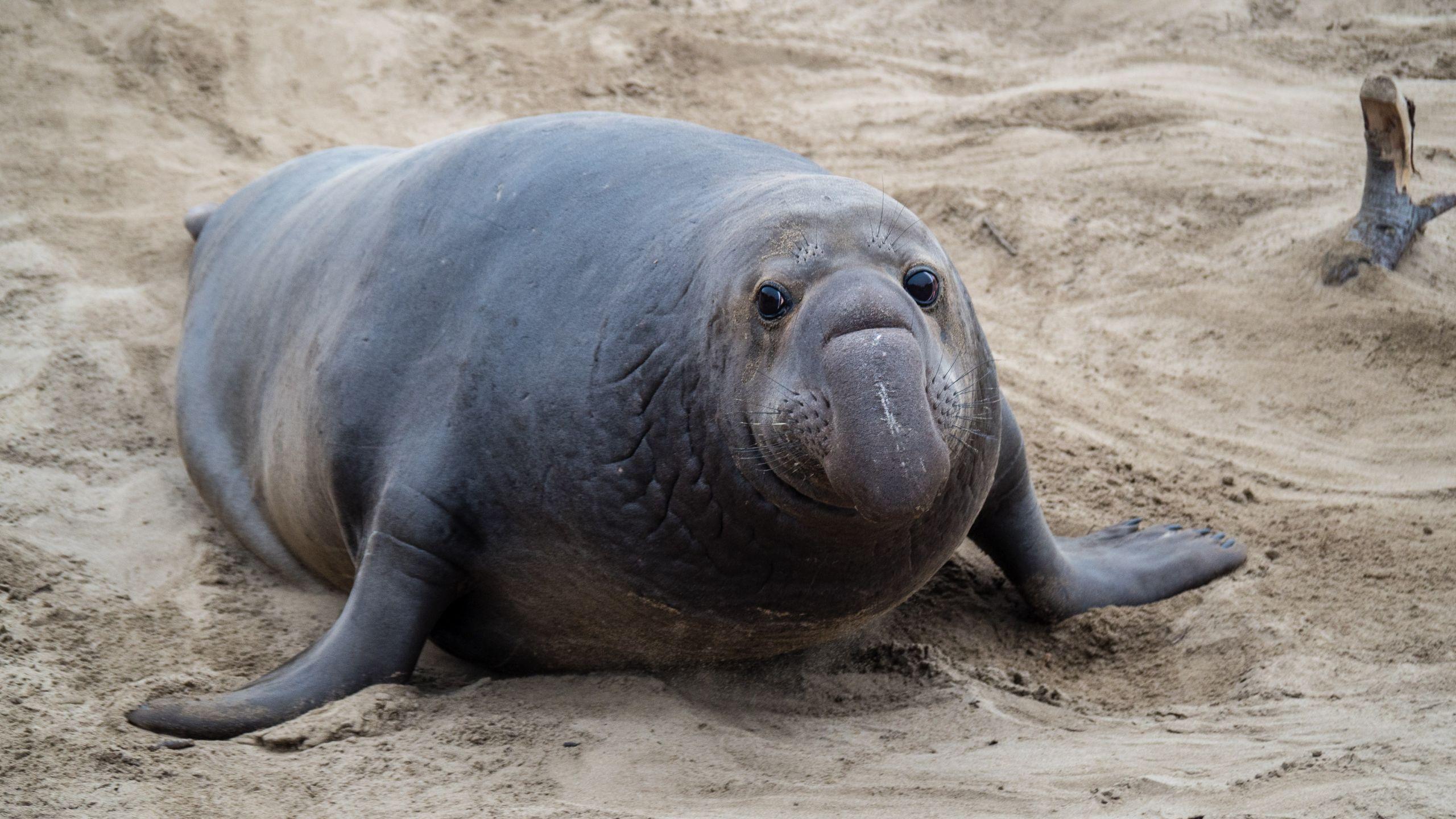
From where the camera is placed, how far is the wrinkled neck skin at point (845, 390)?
238 centimetres

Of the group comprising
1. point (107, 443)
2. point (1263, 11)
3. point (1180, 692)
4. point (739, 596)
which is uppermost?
point (1263, 11)

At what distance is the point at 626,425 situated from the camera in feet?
9.82

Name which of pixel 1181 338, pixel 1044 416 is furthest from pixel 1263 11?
pixel 1044 416

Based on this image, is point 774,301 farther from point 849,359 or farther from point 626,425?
point 626,425

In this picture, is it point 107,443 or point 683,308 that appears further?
point 107,443

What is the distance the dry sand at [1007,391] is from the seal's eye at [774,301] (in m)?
0.99

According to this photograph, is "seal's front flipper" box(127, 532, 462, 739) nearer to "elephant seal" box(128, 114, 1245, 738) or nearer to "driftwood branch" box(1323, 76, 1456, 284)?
"elephant seal" box(128, 114, 1245, 738)

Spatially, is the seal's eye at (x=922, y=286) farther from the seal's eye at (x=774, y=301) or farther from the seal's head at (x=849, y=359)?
the seal's eye at (x=774, y=301)

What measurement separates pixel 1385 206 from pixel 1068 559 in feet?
8.62

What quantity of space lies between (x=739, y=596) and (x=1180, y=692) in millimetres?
1292

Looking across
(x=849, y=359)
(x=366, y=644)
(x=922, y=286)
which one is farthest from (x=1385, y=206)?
(x=366, y=644)

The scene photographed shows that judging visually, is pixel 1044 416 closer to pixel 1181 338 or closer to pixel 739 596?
pixel 1181 338

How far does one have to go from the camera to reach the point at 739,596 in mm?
2992

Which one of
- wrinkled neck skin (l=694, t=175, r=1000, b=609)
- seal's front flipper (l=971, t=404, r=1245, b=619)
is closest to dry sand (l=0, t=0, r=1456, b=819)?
seal's front flipper (l=971, t=404, r=1245, b=619)
